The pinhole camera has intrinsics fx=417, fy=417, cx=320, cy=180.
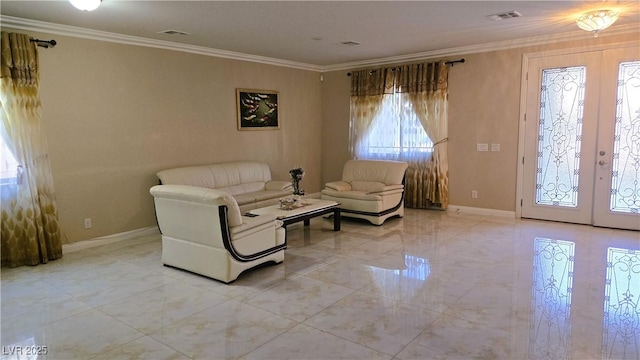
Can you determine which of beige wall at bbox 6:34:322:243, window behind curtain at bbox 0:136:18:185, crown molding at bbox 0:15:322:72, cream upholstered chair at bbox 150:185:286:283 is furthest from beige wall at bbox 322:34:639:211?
window behind curtain at bbox 0:136:18:185

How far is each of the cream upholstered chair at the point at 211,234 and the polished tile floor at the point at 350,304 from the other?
147 millimetres

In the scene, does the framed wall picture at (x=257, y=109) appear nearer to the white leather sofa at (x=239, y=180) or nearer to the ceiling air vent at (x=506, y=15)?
→ the white leather sofa at (x=239, y=180)

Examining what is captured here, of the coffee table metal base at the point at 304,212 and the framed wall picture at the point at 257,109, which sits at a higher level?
the framed wall picture at the point at 257,109

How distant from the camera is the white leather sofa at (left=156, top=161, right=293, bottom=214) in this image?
18.7 feet

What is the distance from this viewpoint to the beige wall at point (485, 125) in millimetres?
6195

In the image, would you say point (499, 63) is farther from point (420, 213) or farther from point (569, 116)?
point (420, 213)

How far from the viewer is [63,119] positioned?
190 inches

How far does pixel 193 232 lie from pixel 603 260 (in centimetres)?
415

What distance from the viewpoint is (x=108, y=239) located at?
5293mm

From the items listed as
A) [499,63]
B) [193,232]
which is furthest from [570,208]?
[193,232]

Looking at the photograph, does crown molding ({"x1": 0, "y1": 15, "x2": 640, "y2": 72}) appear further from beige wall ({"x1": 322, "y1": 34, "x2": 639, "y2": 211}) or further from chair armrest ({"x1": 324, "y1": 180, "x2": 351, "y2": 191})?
chair armrest ({"x1": 324, "y1": 180, "x2": 351, "y2": 191})

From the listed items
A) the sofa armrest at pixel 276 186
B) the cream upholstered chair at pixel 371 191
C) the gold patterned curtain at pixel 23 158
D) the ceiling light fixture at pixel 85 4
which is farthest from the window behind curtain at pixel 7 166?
the cream upholstered chair at pixel 371 191

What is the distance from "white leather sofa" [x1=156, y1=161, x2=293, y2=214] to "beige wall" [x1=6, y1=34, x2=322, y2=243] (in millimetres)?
286

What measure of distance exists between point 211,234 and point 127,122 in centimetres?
256
